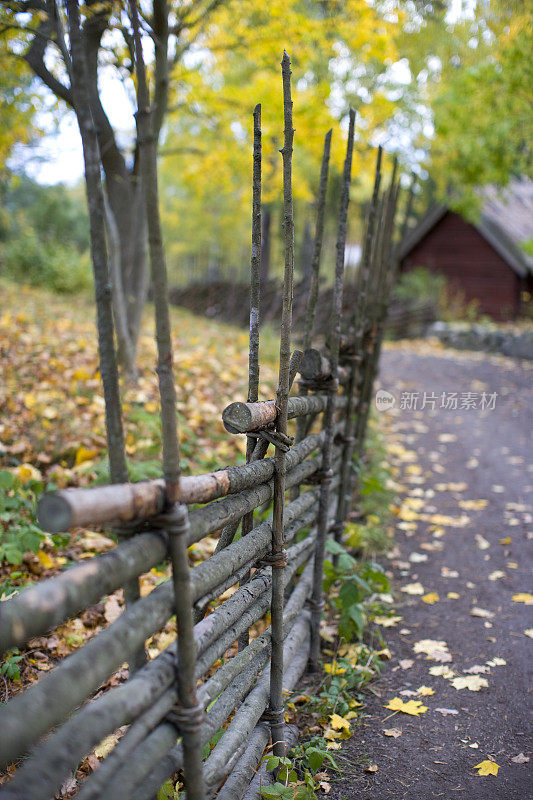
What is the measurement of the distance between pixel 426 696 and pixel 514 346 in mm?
10643

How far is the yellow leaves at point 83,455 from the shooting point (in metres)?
3.80

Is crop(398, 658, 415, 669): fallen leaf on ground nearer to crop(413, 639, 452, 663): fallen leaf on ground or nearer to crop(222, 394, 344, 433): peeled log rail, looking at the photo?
crop(413, 639, 452, 663): fallen leaf on ground

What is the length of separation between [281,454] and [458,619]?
6.55 feet

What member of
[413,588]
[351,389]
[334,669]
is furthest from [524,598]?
[351,389]

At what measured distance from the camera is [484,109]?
9.89 meters

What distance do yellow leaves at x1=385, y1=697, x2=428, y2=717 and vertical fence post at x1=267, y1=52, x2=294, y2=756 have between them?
2.16 ft

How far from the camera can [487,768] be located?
2.18 meters

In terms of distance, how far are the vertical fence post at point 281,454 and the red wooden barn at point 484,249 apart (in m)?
14.5

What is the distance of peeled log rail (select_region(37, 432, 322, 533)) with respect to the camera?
99 centimetres

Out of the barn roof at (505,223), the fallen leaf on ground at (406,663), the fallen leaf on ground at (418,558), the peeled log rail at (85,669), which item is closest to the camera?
the peeled log rail at (85,669)

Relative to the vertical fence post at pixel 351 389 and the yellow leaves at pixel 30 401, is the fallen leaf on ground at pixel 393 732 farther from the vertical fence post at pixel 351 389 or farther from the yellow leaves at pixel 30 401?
the yellow leaves at pixel 30 401

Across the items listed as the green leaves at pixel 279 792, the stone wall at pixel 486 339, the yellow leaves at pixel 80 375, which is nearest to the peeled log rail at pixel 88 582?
the green leaves at pixel 279 792

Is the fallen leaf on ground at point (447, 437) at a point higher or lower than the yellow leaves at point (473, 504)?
higher

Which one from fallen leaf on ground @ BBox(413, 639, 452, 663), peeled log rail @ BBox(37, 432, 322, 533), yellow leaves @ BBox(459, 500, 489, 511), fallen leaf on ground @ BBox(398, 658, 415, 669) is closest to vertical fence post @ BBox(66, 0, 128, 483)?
peeled log rail @ BBox(37, 432, 322, 533)
